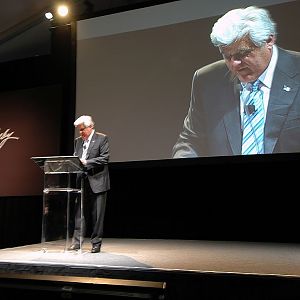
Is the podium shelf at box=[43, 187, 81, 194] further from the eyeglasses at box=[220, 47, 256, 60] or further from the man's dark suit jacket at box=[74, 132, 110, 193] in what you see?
the eyeglasses at box=[220, 47, 256, 60]

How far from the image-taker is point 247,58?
4496mm

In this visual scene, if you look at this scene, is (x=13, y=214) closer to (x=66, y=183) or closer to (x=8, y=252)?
(x=8, y=252)

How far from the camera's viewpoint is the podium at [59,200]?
3574mm

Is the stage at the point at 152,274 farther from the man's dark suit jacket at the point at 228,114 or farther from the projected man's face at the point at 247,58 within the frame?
the projected man's face at the point at 247,58

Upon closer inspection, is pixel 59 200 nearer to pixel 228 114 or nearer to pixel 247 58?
pixel 228 114

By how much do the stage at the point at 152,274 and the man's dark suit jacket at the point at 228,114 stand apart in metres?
1.15

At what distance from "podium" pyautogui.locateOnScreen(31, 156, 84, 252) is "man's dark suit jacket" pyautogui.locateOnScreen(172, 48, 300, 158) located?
1.45 metres

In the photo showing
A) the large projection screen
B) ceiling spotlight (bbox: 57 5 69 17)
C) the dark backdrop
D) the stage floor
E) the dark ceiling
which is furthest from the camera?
ceiling spotlight (bbox: 57 5 69 17)

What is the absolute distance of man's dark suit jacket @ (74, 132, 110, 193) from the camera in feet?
11.5

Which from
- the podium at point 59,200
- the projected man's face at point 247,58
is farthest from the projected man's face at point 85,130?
the projected man's face at point 247,58

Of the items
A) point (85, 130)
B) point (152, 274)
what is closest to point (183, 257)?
point (152, 274)

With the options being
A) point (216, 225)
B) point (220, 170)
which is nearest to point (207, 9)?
point (220, 170)

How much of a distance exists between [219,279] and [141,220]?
2646 millimetres
